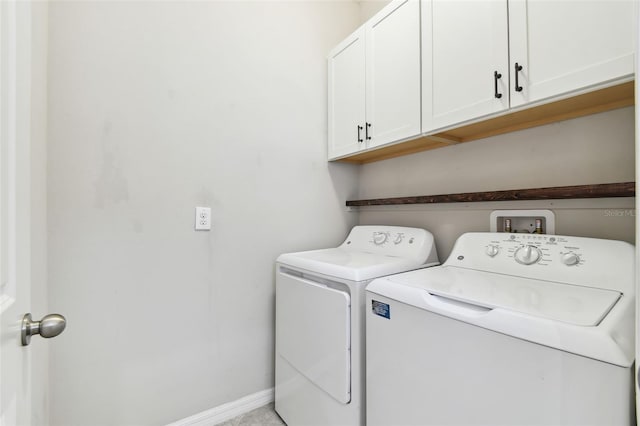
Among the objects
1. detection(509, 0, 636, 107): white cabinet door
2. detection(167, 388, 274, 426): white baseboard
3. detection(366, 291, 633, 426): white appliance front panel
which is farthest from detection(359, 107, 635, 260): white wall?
detection(167, 388, 274, 426): white baseboard

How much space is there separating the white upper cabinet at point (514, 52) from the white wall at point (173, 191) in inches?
34.0

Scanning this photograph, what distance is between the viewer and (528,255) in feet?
3.53

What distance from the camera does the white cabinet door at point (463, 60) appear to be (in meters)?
1.10

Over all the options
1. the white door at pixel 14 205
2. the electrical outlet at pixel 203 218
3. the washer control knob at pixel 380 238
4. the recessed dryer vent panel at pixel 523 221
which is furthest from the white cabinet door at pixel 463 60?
the white door at pixel 14 205

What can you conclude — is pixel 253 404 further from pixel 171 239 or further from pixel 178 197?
pixel 178 197

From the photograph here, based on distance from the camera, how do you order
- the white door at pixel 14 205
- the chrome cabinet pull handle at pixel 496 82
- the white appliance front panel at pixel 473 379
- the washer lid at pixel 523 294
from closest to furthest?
the white door at pixel 14 205
the white appliance front panel at pixel 473 379
the washer lid at pixel 523 294
the chrome cabinet pull handle at pixel 496 82

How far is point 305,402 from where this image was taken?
1387 mm

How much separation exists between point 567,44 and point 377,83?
2.76 feet

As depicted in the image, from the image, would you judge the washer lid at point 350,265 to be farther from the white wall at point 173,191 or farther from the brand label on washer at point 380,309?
the white wall at point 173,191

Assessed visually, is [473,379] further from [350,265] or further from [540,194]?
[540,194]

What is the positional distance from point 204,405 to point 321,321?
863mm

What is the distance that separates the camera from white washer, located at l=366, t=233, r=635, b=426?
600 millimetres

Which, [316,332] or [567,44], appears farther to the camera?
[316,332]

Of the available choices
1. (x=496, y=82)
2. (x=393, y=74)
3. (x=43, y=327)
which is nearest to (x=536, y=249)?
(x=496, y=82)
